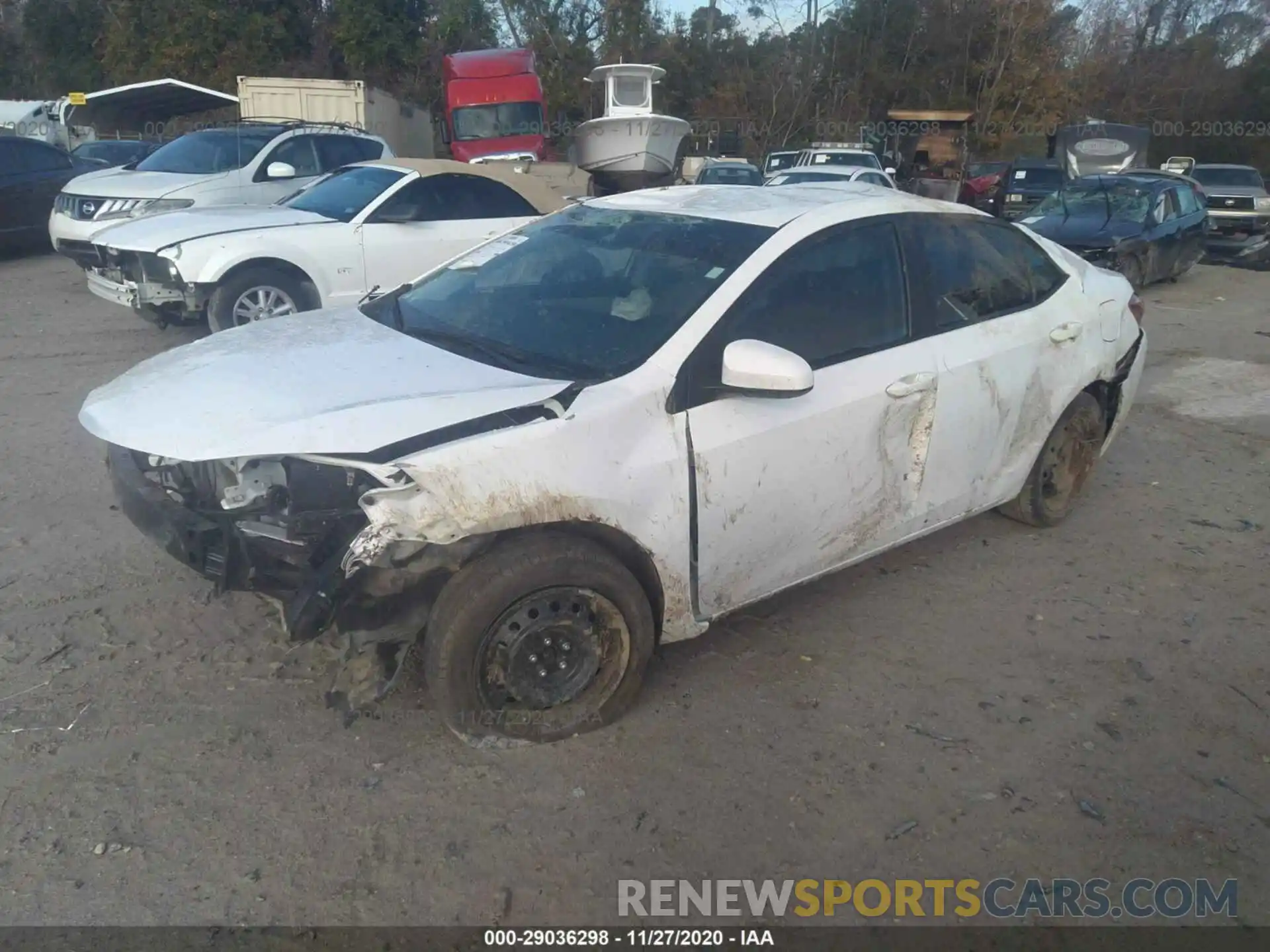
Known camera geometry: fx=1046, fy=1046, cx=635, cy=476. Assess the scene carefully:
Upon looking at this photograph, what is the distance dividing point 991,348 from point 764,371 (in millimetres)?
1458

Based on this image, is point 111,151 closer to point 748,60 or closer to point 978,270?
point 978,270

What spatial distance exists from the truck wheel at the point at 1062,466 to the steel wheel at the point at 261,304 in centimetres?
540

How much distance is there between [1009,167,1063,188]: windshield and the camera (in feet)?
74.0

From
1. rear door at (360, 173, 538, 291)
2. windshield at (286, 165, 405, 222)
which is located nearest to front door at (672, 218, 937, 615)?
rear door at (360, 173, 538, 291)

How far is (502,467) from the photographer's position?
3.01 m

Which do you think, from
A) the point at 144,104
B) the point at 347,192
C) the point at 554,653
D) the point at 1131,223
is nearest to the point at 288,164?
the point at 347,192

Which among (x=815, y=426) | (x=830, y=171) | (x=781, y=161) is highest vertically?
(x=781, y=161)

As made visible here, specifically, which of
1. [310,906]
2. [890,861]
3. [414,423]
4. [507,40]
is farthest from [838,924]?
[507,40]

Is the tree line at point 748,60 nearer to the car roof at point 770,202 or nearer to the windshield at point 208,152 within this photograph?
the windshield at point 208,152

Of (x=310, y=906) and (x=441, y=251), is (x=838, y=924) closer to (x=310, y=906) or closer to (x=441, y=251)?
(x=310, y=906)

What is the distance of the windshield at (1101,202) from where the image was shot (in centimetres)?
1317

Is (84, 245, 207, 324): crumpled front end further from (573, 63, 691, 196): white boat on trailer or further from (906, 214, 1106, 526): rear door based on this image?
(573, 63, 691, 196): white boat on trailer

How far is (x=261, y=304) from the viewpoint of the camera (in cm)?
793

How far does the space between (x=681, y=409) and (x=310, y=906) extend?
1783 millimetres
